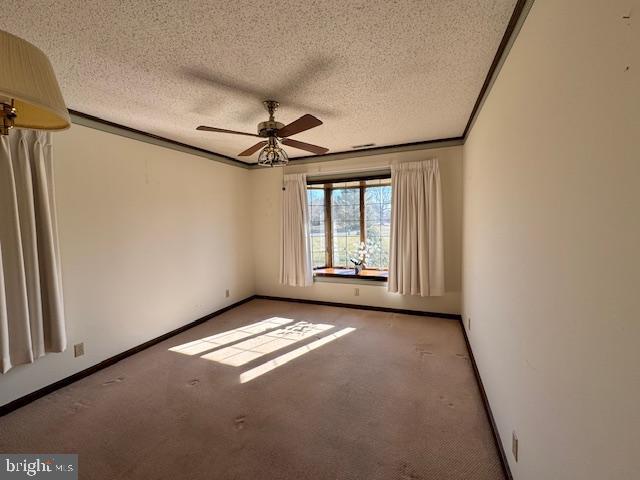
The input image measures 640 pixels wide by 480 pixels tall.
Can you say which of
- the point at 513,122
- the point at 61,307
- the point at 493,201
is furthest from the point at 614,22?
the point at 61,307

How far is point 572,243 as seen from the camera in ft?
2.93

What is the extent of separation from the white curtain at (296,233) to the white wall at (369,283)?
196mm

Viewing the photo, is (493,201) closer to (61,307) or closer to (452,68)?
(452,68)

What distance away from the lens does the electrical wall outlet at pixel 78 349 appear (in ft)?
8.44

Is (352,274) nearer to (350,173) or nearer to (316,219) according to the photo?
(316,219)

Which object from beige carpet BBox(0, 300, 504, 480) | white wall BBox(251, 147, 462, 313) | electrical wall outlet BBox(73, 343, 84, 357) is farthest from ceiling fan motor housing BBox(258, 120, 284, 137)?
electrical wall outlet BBox(73, 343, 84, 357)

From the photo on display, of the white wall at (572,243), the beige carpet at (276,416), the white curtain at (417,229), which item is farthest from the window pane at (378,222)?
the white wall at (572,243)

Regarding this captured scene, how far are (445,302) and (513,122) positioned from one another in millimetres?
2896

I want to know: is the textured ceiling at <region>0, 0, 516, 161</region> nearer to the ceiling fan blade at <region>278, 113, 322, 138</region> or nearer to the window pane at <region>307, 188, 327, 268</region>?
the ceiling fan blade at <region>278, 113, 322, 138</region>

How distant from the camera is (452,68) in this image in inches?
76.1

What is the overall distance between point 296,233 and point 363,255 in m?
1.14

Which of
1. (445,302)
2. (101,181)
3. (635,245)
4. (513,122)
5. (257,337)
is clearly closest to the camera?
(635,245)

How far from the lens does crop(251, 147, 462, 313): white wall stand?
377 cm

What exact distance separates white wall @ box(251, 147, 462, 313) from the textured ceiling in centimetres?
116
